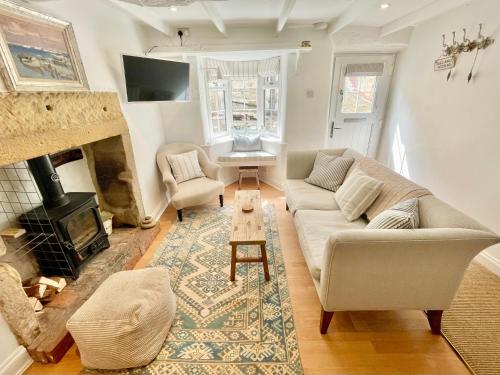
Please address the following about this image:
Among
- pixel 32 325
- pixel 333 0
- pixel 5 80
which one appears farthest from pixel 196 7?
pixel 32 325

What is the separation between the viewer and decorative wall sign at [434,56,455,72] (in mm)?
2322

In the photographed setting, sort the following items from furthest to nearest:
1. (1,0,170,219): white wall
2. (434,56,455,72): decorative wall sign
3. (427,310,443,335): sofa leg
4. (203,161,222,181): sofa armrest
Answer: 1. (203,161,222,181): sofa armrest
2. (434,56,455,72): decorative wall sign
3. (1,0,170,219): white wall
4. (427,310,443,335): sofa leg

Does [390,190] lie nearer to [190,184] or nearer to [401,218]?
[401,218]

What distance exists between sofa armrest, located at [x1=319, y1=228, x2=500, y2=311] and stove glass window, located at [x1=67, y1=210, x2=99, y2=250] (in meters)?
1.88

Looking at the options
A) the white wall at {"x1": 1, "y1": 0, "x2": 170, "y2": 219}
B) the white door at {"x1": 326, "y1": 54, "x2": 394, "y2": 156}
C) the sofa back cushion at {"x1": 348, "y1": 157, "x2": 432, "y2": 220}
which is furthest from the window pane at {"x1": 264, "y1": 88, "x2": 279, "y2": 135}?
the sofa back cushion at {"x1": 348, "y1": 157, "x2": 432, "y2": 220}

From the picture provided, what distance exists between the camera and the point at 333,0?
2.15 m

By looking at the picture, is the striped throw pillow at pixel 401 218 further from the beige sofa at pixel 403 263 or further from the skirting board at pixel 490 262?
the skirting board at pixel 490 262

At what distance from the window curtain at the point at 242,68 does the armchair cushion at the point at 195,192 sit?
1768mm

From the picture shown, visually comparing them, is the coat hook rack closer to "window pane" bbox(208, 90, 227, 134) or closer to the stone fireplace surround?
"window pane" bbox(208, 90, 227, 134)

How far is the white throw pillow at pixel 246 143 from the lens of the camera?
382 cm

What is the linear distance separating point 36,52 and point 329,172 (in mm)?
2608

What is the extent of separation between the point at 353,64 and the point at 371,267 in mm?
3260

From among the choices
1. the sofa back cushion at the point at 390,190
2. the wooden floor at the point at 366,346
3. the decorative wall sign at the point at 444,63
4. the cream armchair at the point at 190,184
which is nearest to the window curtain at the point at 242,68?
the cream armchair at the point at 190,184

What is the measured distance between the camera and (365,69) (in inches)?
131
